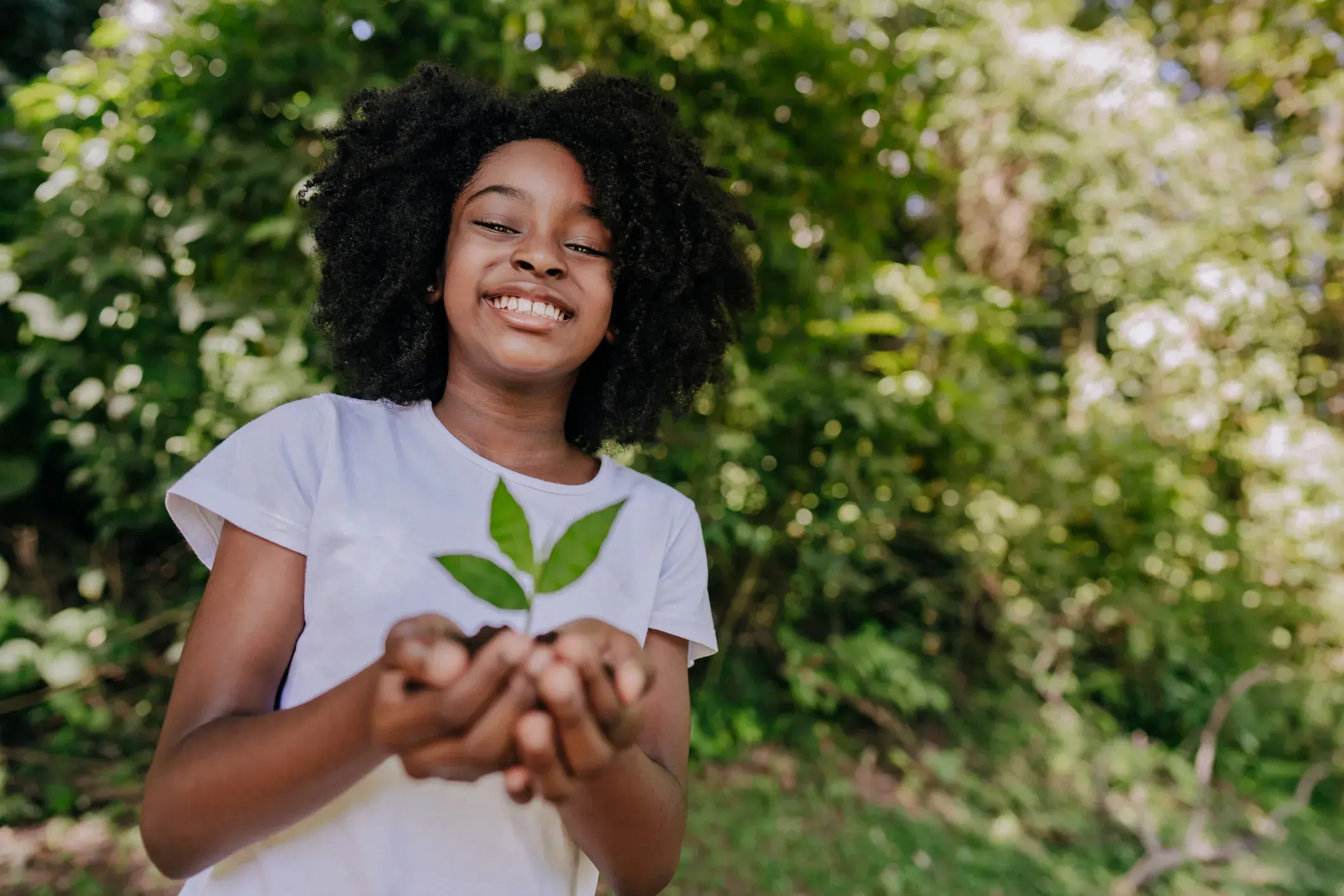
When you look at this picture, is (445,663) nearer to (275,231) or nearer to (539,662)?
(539,662)

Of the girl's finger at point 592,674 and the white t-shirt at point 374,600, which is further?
the white t-shirt at point 374,600

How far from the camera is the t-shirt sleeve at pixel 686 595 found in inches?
44.0

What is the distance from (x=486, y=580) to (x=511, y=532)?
39 mm

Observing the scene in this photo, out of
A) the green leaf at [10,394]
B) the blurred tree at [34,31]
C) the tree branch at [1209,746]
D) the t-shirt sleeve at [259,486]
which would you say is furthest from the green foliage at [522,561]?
the blurred tree at [34,31]

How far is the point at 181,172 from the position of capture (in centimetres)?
268

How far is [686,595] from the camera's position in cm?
115

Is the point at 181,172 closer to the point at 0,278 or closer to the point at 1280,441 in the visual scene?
the point at 0,278

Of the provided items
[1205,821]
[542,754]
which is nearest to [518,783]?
[542,754]

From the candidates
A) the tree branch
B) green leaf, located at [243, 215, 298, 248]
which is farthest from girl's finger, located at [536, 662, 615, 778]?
the tree branch

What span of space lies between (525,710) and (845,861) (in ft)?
9.75

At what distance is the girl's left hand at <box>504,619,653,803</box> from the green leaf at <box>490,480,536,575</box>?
2.3 inches

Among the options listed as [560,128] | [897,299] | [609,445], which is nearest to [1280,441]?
[897,299]

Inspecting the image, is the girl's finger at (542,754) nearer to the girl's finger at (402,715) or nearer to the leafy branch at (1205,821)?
the girl's finger at (402,715)

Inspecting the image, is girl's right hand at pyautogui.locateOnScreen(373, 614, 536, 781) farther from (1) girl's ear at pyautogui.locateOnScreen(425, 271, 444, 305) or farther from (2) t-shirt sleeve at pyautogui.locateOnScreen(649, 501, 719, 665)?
(1) girl's ear at pyautogui.locateOnScreen(425, 271, 444, 305)
